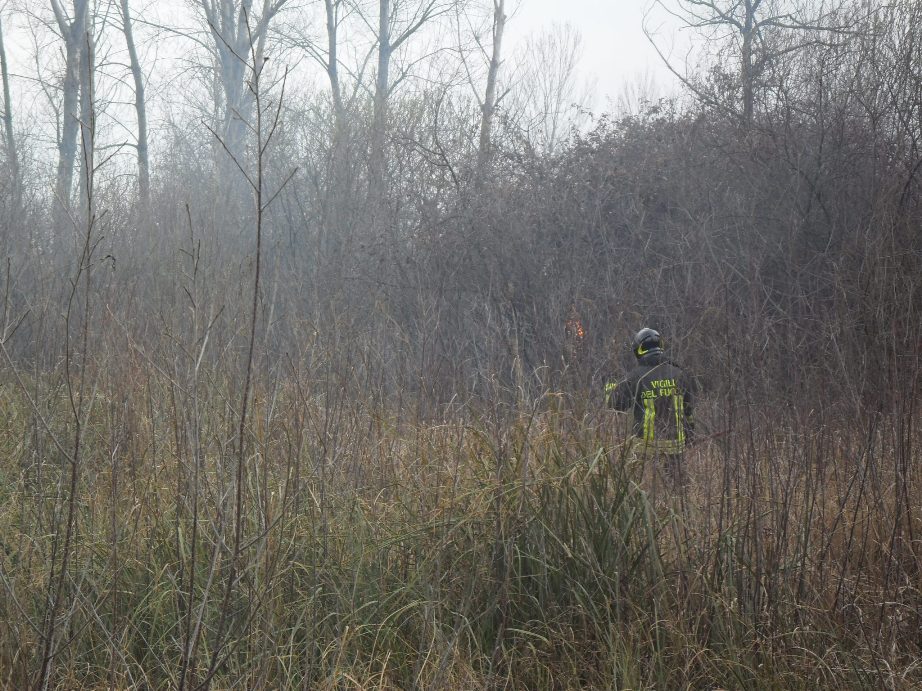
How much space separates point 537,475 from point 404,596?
2.22 feet

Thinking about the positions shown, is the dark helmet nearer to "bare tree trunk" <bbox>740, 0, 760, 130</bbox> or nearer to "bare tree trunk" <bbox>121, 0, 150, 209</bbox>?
"bare tree trunk" <bbox>740, 0, 760, 130</bbox>

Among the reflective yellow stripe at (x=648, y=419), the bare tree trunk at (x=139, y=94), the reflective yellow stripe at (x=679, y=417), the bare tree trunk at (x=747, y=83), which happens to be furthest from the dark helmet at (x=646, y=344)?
the bare tree trunk at (x=139, y=94)

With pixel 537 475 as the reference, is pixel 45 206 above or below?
above

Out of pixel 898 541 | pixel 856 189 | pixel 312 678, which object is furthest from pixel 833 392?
pixel 856 189

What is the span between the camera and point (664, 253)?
1057cm

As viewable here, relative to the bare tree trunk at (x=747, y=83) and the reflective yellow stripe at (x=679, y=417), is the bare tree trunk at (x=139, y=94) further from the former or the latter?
the reflective yellow stripe at (x=679, y=417)

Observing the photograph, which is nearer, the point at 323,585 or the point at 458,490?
the point at 323,585

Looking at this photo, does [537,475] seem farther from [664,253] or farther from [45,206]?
[45,206]

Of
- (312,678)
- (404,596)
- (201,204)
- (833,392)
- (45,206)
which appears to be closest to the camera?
(312,678)

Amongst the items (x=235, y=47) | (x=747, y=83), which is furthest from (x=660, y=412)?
(x=235, y=47)

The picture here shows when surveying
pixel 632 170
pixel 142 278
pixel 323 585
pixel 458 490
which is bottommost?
pixel 323 585

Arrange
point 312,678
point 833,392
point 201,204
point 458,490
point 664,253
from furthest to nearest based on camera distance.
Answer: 1. point 201,204
2. point 664,253
3. point 833,392
4. point 458,490
5. point 312,678

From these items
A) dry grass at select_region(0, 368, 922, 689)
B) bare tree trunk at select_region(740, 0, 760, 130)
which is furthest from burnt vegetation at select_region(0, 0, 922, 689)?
bare tree trunk at select_region(740, 0, 760, 130)

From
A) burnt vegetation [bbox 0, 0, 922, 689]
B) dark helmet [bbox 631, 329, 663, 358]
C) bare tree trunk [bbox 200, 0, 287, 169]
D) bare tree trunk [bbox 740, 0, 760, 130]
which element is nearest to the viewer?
burnt vegetation [bbox 0, 0, 922, 689]
